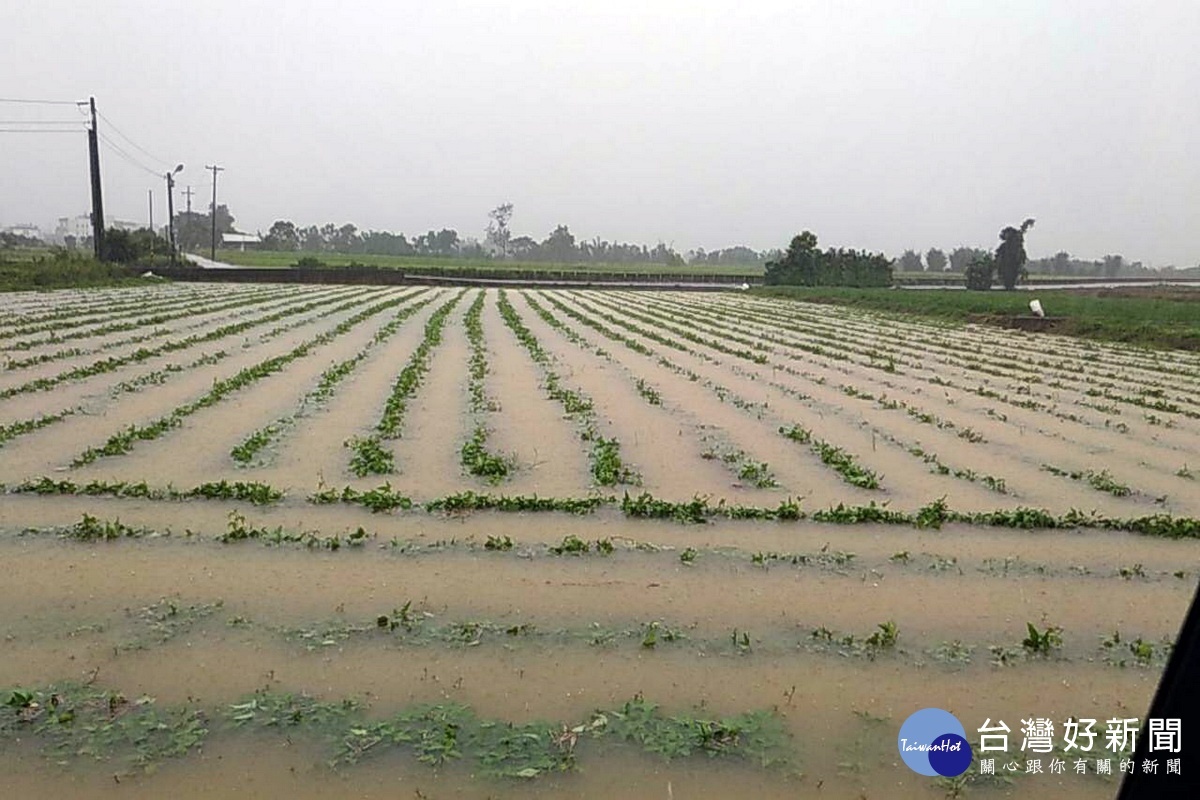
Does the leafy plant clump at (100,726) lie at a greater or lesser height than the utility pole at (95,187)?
lesser

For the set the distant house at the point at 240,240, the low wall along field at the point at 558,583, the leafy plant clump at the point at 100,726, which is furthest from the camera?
the distant house at the point at 240,240

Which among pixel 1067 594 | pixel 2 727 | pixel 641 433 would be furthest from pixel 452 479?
pixel 1067 594

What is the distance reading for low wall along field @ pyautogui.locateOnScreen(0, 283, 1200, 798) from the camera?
311 cm

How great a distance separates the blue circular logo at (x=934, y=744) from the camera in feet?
10.2

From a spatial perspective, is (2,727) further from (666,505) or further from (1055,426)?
(1055,426)

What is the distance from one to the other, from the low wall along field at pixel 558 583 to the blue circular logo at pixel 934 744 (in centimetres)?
6

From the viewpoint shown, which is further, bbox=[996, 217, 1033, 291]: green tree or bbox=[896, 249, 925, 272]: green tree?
bbox=[896, 249, 925, 272]: green tree

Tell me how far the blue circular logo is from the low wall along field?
0.06 m

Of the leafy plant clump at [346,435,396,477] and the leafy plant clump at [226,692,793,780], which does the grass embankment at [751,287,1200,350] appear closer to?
the leafy plant clump at [346,435,396,477]

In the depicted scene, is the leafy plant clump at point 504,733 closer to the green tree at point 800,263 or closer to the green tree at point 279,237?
the green tree at point 800,263

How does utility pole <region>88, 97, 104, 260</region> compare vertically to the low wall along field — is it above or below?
above

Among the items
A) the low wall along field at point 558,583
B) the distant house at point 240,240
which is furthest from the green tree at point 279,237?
the low wall along field at point 558,583

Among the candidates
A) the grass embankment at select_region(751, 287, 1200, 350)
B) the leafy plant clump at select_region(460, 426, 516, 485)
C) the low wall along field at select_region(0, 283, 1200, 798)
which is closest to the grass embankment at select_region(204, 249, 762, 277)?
the grass embankment at select_region(751, 287, 1200, 350)

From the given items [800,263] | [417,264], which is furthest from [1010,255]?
[417,264]
